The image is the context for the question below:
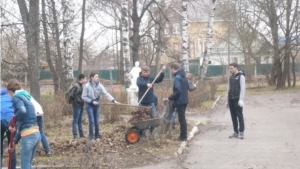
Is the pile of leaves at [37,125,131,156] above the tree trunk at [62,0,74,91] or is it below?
below

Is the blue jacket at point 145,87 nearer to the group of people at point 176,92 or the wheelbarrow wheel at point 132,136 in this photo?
the group of people at point 176,92

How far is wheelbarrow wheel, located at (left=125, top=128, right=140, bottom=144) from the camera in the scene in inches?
448

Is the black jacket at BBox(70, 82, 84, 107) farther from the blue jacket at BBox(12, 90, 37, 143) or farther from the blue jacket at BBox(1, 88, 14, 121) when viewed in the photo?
the blue jacket at BBox(12, 90, 37, 143)

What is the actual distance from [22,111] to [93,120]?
15.3 ft

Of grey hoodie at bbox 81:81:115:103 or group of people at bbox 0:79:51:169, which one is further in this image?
grey hoodie at bbox 81:81:115:103

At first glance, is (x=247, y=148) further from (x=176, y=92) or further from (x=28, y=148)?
(x=28, y=148)

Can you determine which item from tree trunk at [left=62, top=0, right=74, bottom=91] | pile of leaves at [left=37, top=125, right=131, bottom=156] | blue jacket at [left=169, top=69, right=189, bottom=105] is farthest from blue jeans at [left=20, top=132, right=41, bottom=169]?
tree trunk at [left=62, top=0, right=74, bottom=91]

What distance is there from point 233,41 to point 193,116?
28.1 meters

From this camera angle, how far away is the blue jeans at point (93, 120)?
1223 centimetres

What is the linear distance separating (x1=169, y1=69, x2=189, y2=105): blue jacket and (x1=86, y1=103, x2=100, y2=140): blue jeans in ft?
5.74

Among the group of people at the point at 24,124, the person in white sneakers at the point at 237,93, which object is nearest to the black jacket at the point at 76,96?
the person in white sneakers at the point at 237,93

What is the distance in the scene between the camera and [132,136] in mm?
11422

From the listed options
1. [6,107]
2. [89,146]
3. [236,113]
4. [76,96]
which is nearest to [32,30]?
[76,96]

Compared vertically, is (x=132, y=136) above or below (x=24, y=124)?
below
